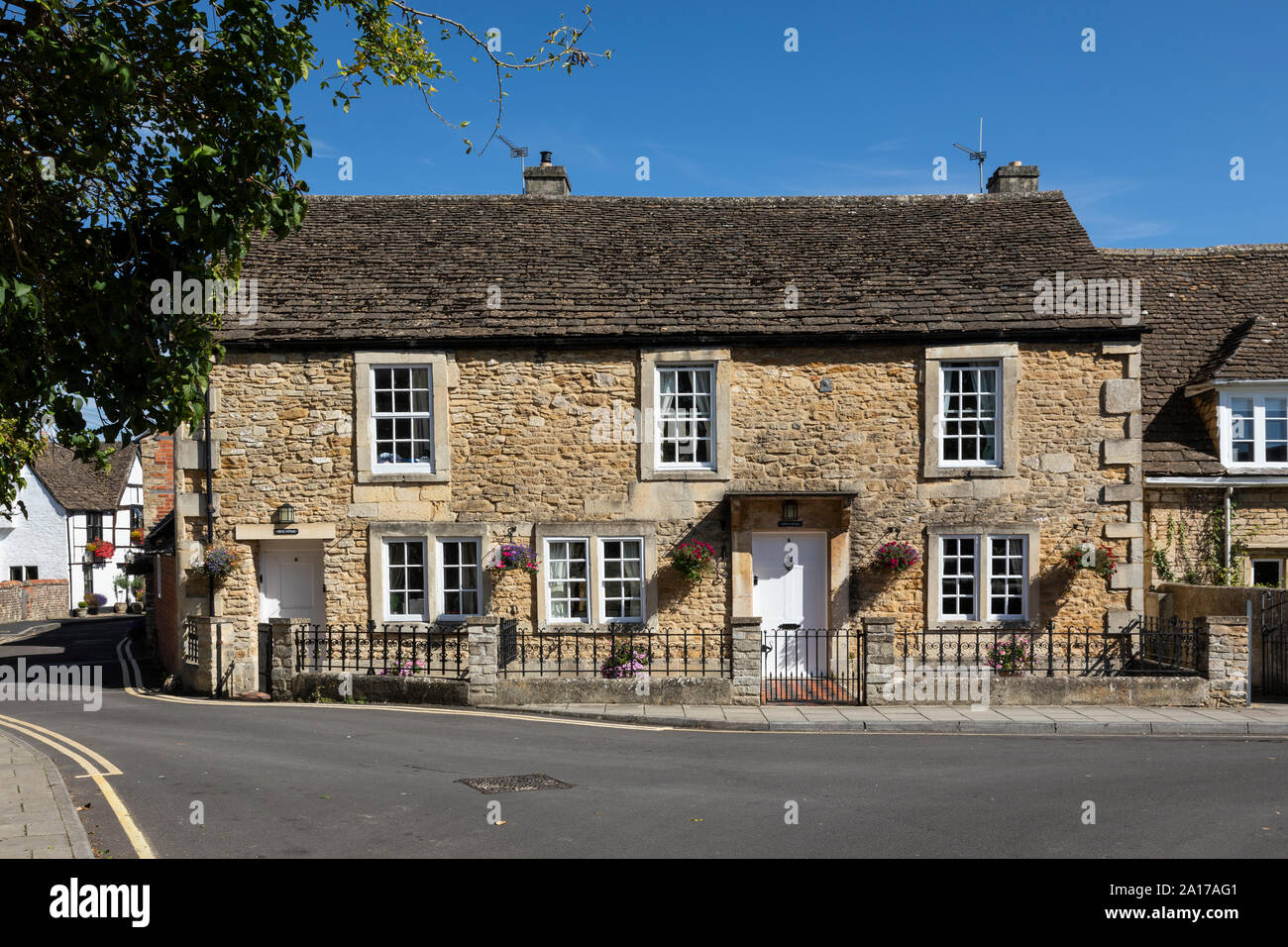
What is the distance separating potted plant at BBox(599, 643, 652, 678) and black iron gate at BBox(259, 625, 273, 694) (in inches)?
205

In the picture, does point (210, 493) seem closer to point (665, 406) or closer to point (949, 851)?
point (665, 406)

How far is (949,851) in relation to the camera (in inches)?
300

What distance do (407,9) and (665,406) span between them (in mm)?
8896

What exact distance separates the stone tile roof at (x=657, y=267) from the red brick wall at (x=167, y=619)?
5933mm

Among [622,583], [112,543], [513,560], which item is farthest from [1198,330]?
[112,543]

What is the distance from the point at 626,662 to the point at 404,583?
13.6 feet

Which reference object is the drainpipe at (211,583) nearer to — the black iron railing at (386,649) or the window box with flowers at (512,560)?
the black iron railing at (386,649)

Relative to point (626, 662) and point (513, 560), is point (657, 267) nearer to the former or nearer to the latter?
Result: point (513, 560)

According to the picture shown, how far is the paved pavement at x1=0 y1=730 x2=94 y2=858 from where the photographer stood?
758cm

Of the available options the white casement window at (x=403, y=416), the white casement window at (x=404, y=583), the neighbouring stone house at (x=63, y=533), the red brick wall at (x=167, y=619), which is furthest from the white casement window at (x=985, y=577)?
the neighbouring stone house at (x=63, y=533)

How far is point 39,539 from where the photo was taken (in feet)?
146

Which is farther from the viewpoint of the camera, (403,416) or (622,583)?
(403,416)

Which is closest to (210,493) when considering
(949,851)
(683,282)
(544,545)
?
(544,545)

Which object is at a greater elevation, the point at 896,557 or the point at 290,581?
the point at 896,557
